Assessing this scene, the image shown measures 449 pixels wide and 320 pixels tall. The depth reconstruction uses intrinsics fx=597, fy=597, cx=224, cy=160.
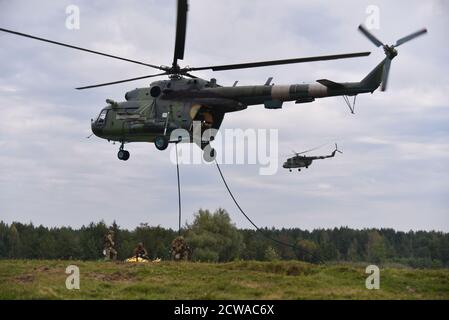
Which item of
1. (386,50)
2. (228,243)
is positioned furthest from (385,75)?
(228,243)

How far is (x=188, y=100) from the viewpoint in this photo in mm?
25531

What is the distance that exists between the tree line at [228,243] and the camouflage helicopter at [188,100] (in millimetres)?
27446

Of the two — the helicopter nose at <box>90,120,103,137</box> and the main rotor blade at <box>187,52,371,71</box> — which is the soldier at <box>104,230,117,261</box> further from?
the main rotor blade at <box>187,52,371,71</box>

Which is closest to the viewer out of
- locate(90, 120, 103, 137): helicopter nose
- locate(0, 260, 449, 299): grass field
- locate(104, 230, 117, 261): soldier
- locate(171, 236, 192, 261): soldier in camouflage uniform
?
locate(0, 260, 449, 299): grass field

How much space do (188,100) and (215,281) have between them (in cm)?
891

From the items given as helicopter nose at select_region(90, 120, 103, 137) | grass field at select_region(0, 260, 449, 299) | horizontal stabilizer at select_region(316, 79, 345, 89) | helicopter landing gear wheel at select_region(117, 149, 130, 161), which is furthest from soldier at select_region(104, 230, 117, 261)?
horizontal stabilizer at select_region(316, 79, 345, 89)

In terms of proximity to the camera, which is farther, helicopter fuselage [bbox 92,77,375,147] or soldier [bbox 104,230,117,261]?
soldier [bbox 104,230,117,261]

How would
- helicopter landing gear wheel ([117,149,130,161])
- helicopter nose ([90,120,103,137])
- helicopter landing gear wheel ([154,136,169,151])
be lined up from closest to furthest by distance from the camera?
helicopter landing gear wheel ([154,136,169,151])
helicopter landing gear wheel ([117,149,130,161])
helicopter nose ([90,120,103,137])

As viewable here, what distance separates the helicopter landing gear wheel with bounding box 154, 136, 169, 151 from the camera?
25.8m

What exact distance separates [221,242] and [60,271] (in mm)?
37335

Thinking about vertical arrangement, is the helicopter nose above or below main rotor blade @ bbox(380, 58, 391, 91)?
below

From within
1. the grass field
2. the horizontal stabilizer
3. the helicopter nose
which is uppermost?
the horizontal stabilizer

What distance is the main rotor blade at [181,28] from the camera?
21062 millimetres
